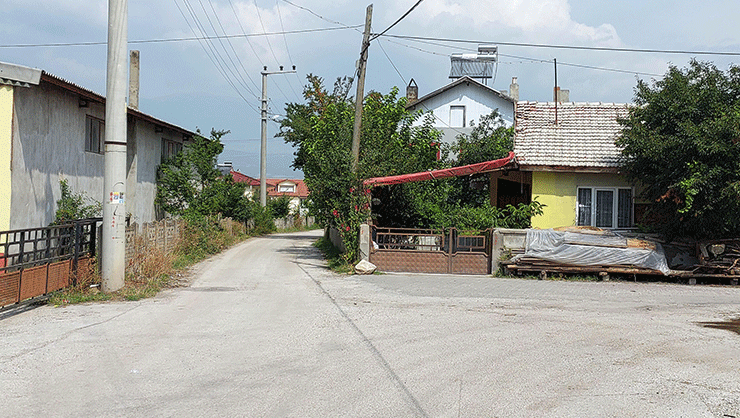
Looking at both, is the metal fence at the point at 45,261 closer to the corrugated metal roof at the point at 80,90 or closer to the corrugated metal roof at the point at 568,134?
the corrugated metal roof at the point at 80,90

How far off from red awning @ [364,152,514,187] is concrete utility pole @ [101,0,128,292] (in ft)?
25.0

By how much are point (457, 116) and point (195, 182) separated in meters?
23.5

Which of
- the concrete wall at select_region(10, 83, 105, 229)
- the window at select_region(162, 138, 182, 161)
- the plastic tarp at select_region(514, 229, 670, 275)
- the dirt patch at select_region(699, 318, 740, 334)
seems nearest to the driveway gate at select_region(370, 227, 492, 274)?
the plastic tarp at select_region(514, 229, 670, 275)

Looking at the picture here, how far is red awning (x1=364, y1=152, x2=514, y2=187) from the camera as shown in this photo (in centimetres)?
1836

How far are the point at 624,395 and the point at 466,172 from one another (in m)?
12.5

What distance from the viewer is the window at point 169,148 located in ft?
88.6

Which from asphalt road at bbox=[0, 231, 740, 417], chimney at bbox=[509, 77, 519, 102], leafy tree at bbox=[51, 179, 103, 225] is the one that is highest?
chimney at bbox=[509, 77, 519, 102]

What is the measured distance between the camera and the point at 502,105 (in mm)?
45906

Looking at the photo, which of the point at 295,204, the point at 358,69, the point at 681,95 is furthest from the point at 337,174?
Result: the point at 295,204

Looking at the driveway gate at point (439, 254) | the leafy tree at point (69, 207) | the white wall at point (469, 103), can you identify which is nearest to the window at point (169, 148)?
the leafy tree at point (69, 207)

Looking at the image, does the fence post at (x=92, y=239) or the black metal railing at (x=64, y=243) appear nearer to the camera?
the black metal railing at (x=64, y=243)

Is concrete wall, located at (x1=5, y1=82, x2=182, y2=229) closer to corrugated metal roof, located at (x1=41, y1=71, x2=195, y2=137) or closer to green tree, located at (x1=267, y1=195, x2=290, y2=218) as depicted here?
corrugated metal roof, located at (x1=41, y1=71, x2=195, y2=137)

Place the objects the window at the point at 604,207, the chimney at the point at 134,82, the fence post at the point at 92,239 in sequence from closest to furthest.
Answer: the fence post at the point at 92,239
the window at the point at 604,207
the chimney at the point at 134,82

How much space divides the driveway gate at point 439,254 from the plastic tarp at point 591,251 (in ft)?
4.51
